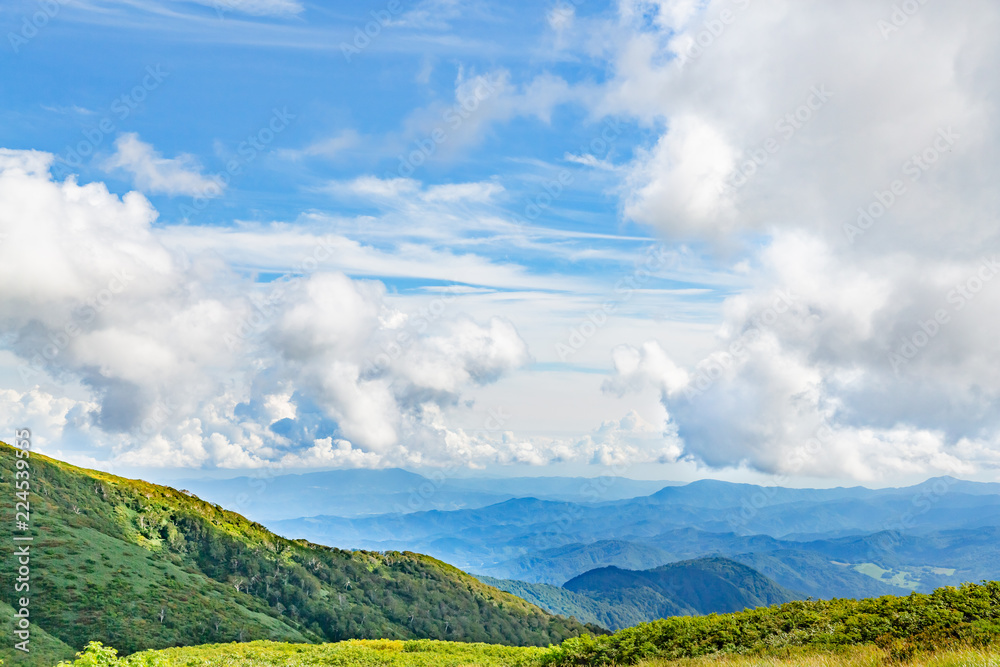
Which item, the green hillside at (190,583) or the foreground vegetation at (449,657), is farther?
the green hillside at (190,583)

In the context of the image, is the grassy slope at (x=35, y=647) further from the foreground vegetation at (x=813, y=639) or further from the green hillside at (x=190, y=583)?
the foreground vegetation at (x=813, y=639)

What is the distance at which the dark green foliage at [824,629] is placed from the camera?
59.4ft

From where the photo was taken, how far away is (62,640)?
8000 cm

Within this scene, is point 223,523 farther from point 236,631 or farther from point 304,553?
point 236,631

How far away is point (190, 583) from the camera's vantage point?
4769 inches

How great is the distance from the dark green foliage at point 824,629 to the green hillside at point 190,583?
78.6 metres

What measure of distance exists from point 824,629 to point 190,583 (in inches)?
5299

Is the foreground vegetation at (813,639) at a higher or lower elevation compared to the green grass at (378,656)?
higher

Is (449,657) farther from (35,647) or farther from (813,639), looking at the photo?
(35,647)

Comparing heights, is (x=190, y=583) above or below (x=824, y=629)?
below

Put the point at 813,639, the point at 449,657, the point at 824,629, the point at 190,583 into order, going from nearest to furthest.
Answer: the point at 813,639 → the point at 824,629 → the point at 449,657 → the point at 190,583

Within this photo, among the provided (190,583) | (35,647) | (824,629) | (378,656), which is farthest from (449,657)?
(190,583)

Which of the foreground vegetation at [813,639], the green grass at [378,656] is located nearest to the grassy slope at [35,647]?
the green grass at [378,656]

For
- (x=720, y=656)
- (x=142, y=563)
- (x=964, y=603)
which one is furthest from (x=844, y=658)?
(x=142, y=563)
